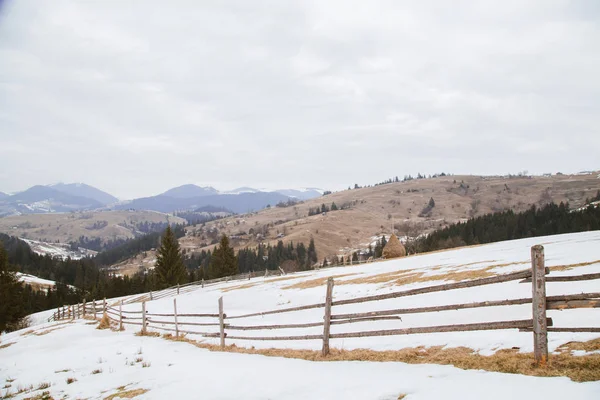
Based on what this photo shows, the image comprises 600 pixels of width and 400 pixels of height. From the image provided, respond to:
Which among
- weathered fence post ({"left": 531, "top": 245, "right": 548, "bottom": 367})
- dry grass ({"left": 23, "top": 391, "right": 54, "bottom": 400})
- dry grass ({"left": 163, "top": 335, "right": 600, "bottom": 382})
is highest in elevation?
weathered fence post ({"left": 531, "top": 245, "right": 548, "bottom": 367})

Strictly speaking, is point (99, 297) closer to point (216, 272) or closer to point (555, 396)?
point (216, 272)

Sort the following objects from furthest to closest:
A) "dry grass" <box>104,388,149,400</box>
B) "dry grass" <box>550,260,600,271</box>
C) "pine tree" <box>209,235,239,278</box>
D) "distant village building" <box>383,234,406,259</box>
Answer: "pine tree" <box>209,235,239,278</box>
"distant village building" <box>383,234,406,259</box>
"dry grass" <box>550,260,600,271</box>
"dry grass" <box>104,388,149,400</box>

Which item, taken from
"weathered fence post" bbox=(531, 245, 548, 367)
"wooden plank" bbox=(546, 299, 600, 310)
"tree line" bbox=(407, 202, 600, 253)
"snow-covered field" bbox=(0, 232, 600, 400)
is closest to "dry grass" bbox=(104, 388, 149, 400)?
"snow-covered field" bbox=(0, 232, 600, 400)

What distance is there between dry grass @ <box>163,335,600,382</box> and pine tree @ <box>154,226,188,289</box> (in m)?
64.7

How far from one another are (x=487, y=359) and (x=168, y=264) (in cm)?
7201

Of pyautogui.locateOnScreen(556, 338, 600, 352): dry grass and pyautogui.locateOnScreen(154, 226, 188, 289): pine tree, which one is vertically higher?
pyautogui.locateOnScreen(556, 338, 600, 352): dry grass

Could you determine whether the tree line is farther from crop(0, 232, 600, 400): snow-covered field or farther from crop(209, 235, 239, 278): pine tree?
crop(0, 232, 600, 400): snow-covered field

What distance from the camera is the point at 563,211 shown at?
124 m

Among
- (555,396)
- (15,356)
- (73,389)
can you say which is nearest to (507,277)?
(555,396)

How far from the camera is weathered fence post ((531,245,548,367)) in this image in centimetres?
737

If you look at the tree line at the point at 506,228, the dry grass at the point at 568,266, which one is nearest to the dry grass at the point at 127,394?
the dry grass at the point at 568,266

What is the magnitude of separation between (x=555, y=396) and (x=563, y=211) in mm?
145644

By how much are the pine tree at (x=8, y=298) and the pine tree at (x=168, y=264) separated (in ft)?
76.5

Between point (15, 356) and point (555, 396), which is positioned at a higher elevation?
point (555, 396)
